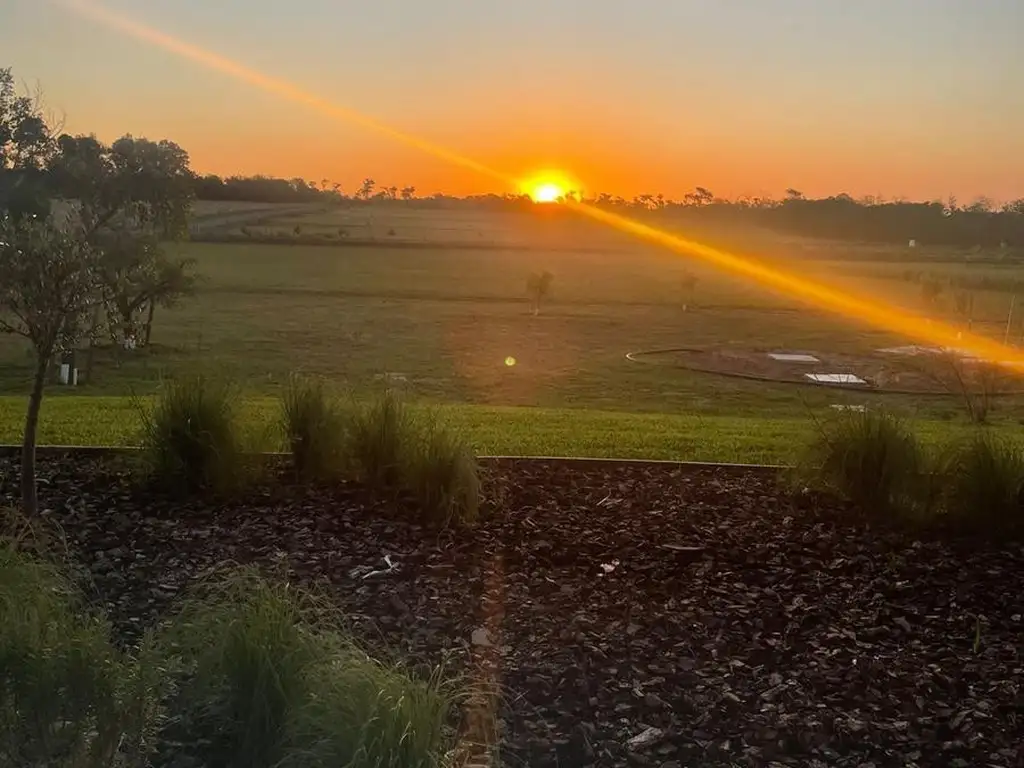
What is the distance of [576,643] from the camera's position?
3.24 m

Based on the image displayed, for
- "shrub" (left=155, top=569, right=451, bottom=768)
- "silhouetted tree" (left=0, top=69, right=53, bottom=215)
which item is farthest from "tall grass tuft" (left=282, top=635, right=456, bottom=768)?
"silhouetted tree" (left=0, top=69, right=53, bottom=215)

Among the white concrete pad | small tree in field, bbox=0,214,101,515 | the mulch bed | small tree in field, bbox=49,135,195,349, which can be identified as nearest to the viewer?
the mulch bed

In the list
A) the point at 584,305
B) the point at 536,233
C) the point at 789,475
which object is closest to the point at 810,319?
the point at 584,305

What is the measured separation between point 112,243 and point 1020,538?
4.41m

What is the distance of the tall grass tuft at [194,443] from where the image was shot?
190 inches

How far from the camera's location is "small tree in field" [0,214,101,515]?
13.7 feet

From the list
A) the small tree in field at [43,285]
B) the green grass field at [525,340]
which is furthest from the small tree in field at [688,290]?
the small tree in field at [43,285]

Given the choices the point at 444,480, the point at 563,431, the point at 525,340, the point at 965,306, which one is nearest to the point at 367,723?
the point at 444,480

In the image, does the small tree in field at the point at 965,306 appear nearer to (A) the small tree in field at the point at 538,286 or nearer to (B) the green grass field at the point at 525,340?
(B) the green grass field at the point at 525,340

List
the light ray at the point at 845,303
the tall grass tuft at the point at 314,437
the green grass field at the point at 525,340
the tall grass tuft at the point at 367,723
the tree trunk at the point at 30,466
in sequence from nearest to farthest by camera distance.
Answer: the tall grass tuft at the point at 367,723 → the tree trunk at the point at 30,466 → the tall grass tuft at the point at 314,437 → the green grass field at the point at 525,340 → the light ray at the point at 845,303

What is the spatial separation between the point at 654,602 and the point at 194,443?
94.5 inches

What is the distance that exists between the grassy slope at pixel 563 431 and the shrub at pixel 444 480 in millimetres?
999

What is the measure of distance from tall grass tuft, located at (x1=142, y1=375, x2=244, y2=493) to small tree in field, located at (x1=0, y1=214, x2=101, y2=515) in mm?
609

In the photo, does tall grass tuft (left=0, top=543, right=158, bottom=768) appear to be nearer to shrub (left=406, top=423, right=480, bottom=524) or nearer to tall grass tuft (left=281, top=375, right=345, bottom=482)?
shrub (left=406, top=423, right=480, bottom=524)
